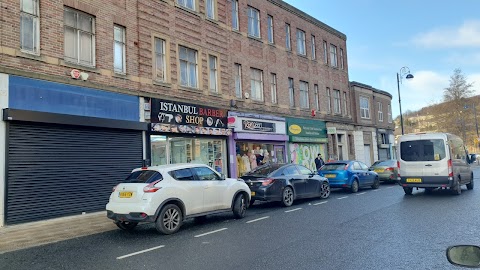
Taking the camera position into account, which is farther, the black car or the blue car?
the blue car

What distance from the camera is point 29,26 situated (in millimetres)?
11430

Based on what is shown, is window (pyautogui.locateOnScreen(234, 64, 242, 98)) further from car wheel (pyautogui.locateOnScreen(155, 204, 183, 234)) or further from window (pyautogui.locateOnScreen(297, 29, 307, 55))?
car wheel (pyautogui.locateOnScreen(155, 204, 183, 234))

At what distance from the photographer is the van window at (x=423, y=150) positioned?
13680 mm

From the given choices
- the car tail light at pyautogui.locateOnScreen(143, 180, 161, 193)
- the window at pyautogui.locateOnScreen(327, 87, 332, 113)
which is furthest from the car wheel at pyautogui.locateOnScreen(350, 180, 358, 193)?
the window at pyautogui.locateOnScreen(327, 87, 332, 113)

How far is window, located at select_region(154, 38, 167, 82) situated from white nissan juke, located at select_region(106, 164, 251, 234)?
6818 millimetres

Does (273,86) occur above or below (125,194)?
above

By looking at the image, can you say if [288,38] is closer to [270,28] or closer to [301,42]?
[301,42]

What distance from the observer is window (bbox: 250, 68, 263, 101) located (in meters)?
21.0

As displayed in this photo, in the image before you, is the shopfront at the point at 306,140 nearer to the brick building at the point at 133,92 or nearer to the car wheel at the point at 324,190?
the brick building at the point at 133,92

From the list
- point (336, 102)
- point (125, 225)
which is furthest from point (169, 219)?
point (336, 102)

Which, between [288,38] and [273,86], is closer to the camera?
[273,86]

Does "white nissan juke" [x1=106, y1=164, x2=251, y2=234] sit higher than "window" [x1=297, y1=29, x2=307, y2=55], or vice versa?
"window" [x1=297, y1=29, x2=307, y2=55]

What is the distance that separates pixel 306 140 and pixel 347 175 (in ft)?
26.4

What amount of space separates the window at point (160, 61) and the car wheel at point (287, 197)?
7.00 metres
